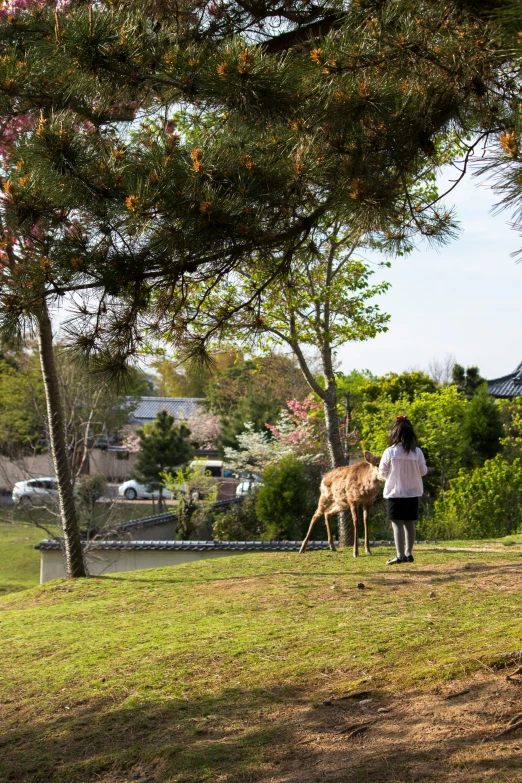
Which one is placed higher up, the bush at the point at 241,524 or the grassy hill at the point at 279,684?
the bush at the point at 241,524

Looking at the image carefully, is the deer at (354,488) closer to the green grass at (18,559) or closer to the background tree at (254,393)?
the green grass at (18,559)

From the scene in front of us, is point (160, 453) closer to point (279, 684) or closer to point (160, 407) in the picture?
point (160, 407)

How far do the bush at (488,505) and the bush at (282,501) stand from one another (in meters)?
2.99

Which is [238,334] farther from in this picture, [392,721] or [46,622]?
[46,622]

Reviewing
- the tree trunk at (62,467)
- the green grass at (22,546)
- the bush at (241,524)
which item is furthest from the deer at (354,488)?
the bush at (241,524)

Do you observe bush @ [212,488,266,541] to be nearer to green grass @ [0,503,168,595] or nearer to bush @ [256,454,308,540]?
bush @ [256,454,308,540]

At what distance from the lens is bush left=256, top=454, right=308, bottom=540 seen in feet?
53.5

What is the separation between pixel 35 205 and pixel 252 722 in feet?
10.7

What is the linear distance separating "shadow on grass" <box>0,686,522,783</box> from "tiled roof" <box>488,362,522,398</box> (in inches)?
1215

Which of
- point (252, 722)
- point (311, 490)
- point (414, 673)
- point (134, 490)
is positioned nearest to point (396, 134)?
point (414, 673)

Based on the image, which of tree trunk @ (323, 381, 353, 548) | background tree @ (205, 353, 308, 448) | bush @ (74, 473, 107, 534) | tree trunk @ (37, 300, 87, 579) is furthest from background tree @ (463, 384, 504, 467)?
tree trunk @ (37, 300, 87, 579)

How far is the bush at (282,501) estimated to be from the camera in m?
16.3

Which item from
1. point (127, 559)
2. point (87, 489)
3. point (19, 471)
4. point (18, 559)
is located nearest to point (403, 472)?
point (127, 559)

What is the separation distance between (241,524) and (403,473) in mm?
9470
